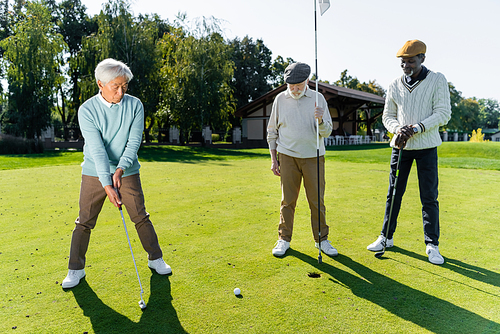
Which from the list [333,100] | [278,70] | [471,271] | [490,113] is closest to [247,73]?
[278,70]

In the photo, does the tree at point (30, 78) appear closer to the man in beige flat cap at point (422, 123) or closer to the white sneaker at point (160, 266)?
the white sneaker at point (160, 266)

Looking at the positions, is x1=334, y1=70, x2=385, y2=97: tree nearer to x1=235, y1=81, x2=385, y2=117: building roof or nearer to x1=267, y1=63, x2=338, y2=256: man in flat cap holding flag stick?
x1=235, y1=81, x2=385, y2=117: building roof

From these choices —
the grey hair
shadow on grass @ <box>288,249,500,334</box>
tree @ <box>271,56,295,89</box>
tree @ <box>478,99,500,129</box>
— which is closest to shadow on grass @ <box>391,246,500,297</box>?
shadow on grass @ <box>288,249,500,334</box>

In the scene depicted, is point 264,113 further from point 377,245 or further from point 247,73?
point 377,245

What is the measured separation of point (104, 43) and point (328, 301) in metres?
24.7

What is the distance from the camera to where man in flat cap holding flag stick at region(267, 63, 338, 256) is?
3926mm

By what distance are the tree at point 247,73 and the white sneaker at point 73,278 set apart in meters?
39.2

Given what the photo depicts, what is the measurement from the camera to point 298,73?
12.6ft

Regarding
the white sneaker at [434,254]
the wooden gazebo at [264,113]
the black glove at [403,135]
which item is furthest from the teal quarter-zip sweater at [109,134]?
the wooden gazebo at [264,113]

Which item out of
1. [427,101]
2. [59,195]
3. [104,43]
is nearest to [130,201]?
[427,101]

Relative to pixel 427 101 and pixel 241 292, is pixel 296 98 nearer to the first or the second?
pixel 427 101

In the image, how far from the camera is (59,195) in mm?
7680

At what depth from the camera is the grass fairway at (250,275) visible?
2.62 m

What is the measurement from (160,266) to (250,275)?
2.81 feet
